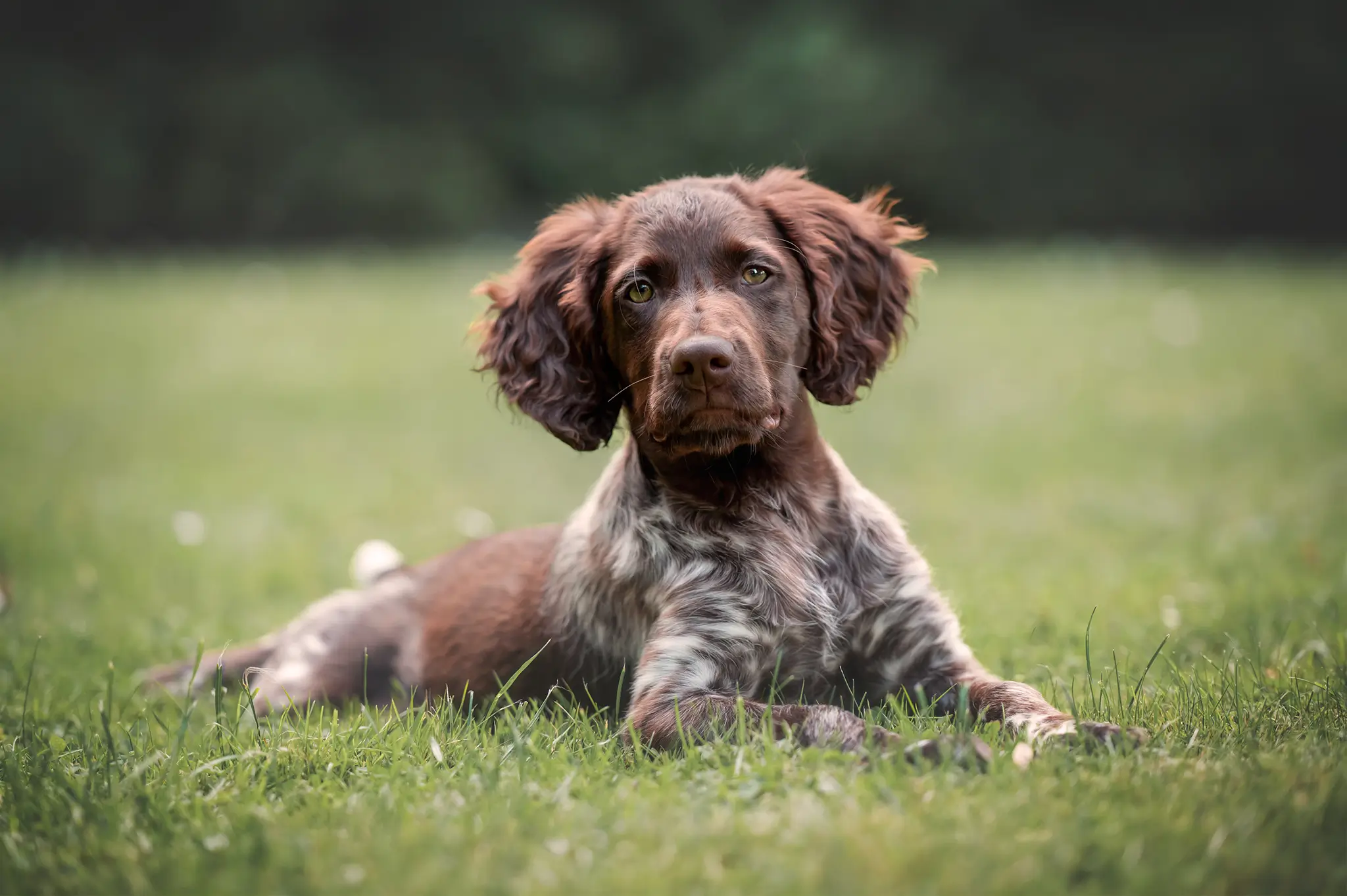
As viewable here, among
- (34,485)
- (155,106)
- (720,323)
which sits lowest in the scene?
(34,485)

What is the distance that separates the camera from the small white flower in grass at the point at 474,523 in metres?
7.06

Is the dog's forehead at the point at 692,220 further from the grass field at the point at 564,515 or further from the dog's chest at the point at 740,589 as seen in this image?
the grass field at the point at 564,515

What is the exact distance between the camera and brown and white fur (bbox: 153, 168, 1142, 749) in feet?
10.7

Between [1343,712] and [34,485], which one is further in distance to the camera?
[34,485]

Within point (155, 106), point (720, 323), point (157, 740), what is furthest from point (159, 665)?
point (155, 106)

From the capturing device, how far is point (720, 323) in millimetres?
3254

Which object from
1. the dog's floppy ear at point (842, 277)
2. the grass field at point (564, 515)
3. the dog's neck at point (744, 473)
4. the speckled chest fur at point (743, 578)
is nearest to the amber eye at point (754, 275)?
the dog's floppy ear at point (842, 277)

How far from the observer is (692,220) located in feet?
11.5

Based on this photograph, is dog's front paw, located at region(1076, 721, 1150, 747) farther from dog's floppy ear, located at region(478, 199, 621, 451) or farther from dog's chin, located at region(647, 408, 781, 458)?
dog's floppy ear, located at region(478, 199, 621, 451)

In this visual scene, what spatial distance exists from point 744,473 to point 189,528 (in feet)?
15.6

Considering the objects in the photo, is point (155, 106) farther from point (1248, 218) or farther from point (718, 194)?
point (718, 194)

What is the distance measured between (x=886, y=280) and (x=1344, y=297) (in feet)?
33.6

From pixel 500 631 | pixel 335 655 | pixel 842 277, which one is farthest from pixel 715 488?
pixel 335 655

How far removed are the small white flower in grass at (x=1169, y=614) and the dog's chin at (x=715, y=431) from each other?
210 cm
